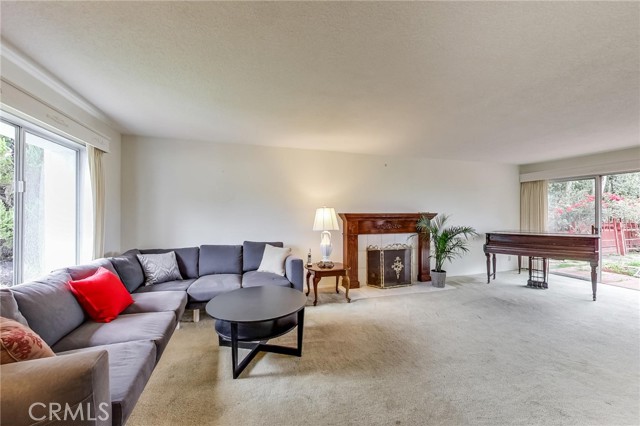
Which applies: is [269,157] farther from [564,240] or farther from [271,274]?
[564,240]

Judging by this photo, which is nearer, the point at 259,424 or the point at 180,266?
the point at 259,424

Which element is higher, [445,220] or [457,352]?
[445,220]

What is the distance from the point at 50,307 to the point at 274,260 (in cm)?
212

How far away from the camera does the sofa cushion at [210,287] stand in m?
2.81

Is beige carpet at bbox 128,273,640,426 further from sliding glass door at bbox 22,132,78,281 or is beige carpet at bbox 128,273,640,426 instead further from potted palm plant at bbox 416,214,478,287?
sliding glass door at bbox 22,132,78,281

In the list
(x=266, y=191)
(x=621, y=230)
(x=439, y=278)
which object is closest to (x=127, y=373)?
(x=266, y=191)

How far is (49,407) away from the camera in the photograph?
3.16ft

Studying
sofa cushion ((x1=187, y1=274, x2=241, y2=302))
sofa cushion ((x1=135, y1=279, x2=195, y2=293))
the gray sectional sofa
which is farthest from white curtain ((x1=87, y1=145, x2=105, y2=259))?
sofa cushion ((x1=187, y1=274, x2=241, y2=302))

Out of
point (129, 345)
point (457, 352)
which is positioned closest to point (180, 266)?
point (129, 345)

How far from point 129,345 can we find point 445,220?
510 centimetres

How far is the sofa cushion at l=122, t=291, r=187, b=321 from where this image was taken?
221cm

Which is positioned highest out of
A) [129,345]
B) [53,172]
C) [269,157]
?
[269,157]

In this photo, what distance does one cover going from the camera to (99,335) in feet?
5.65

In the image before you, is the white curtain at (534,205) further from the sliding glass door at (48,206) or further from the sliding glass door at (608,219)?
the sliding glass door at (48,206)
